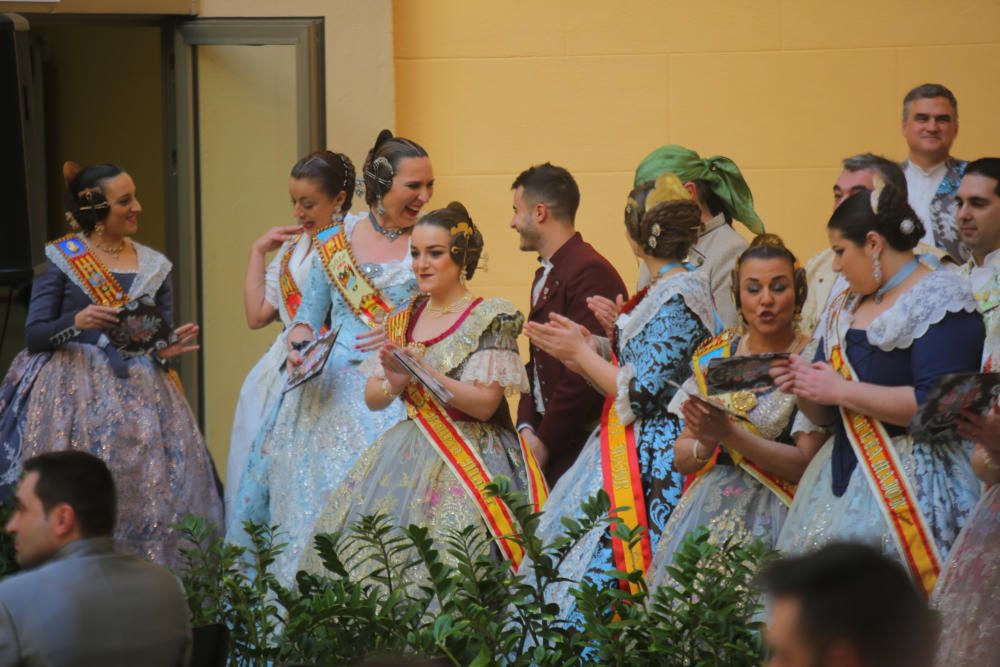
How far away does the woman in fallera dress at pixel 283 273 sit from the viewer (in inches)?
229

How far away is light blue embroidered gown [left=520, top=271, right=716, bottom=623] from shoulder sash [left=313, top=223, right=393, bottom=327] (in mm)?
1205

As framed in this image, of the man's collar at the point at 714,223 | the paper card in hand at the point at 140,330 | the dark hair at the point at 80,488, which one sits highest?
the man's collar at the point at 714,223

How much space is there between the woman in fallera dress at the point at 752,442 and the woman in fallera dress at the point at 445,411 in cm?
58

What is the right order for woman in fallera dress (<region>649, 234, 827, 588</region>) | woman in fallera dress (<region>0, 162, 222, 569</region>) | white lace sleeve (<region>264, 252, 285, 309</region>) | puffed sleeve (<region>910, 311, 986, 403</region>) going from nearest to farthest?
puffed sleeve (<region>910, 311, 986, 403</region>) → woman in fallera dress (<region>649, 234, 827, 588</region>) → woman in fallera dress (<region>0, 162, 222, 569</region>) → white lace sleeve (<region>264, 252, 285, 309</region>)

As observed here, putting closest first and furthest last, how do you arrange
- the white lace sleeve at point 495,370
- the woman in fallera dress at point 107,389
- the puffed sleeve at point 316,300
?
the white lace sleeve at point 495,370 → the puffed sleeve at point 316,300 → the woman in fallera dress at point 107,389

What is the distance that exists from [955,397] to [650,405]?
1.01 metres

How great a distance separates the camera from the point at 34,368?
18.9 feet

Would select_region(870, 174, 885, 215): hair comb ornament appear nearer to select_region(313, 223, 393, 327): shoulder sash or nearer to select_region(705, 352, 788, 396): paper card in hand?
select_region(705, 352, 788, 396): paper card in hand

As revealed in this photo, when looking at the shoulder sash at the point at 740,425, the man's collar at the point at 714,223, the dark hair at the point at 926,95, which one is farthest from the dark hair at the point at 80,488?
the dark hair at the point at 926,95

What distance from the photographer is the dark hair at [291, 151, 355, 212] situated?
19.1 ft

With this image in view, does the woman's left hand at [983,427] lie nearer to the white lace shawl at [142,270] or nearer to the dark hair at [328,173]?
the dark hair at [328,173]

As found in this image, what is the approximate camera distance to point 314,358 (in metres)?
5.21

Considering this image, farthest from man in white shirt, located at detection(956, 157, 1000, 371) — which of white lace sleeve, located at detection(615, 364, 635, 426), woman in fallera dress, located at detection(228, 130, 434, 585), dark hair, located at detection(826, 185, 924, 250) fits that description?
woman in fallera dress, located at detection(228, 130, 434, 585)

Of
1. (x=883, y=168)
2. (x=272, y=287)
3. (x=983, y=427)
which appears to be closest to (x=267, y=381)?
(x=272, y=287)
